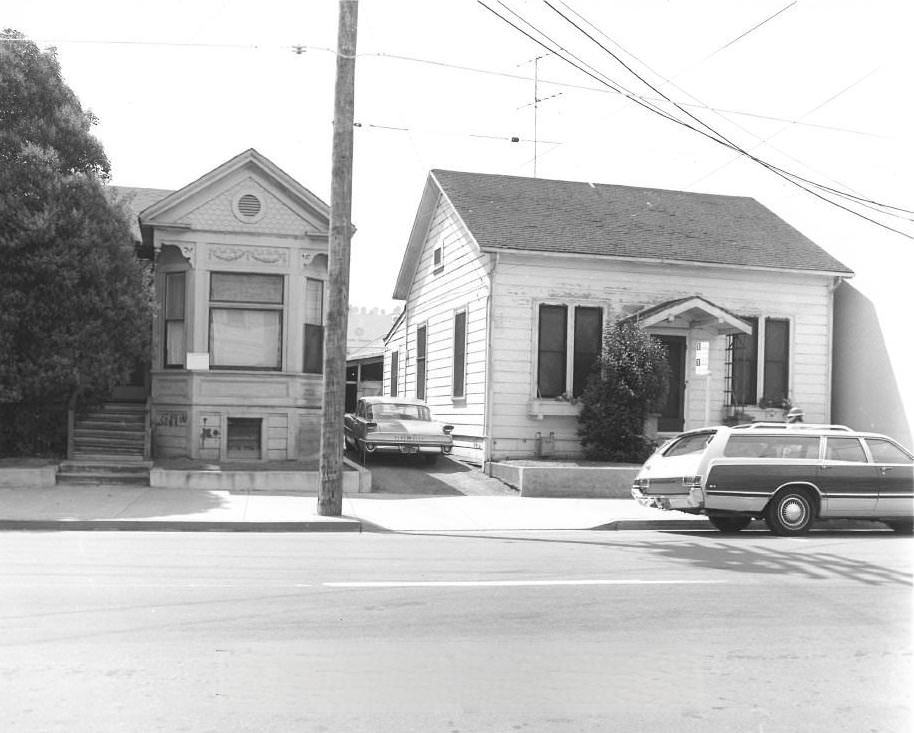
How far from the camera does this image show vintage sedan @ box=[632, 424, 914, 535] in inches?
533

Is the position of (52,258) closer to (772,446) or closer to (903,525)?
(772,446)

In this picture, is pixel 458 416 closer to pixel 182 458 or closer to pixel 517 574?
pixel 182 458

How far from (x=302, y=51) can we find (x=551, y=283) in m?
7.90

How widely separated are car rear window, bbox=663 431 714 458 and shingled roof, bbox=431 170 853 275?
662cm

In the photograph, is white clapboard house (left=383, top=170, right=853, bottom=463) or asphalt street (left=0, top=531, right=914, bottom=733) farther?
white clapboard house (left=383, top=170, right=853, bottom=463)

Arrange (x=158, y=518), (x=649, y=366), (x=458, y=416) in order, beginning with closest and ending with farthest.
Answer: (x=158, y=518) < (x=649, y=366) < (x=458, y=416)

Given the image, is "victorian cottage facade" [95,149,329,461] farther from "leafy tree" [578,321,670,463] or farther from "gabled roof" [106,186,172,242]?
"leafy tree" [578,321,670,463]

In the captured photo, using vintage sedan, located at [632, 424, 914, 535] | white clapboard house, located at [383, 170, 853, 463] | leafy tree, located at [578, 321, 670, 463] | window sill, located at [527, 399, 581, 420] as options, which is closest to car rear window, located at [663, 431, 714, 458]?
vintage sedan, located at [632, 424, 914, 535]

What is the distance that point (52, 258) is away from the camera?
1567 cm

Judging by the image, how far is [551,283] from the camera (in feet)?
67.2

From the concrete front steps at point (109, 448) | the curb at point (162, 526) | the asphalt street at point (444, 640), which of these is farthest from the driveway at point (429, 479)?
the asphalt street at point (444, 640)

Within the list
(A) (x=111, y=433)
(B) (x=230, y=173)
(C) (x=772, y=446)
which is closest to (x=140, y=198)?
(B) (x=230, y=173)

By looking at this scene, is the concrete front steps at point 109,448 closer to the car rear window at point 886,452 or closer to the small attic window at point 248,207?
the small attic window at point 248,207

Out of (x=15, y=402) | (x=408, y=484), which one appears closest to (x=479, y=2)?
(x=408, y=484)
